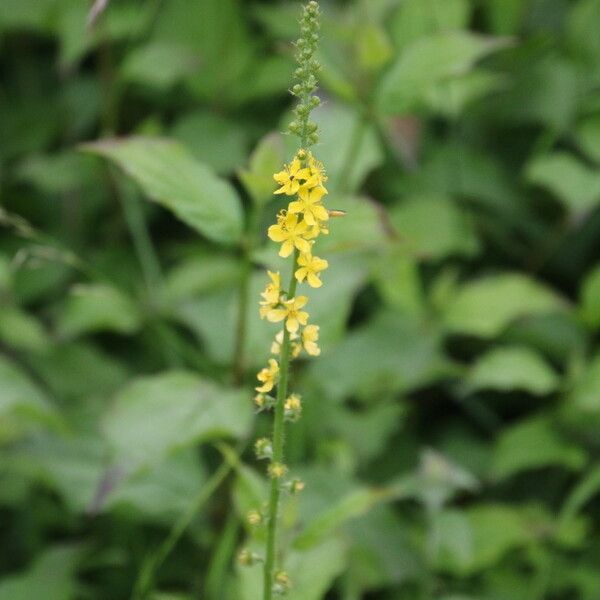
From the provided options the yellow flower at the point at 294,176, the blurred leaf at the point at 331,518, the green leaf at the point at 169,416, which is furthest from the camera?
the green leaf at the point at 169,416

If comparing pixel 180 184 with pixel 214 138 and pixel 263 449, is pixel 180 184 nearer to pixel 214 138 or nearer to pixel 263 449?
pixel 263 449

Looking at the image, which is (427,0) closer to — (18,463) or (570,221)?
(570,221)

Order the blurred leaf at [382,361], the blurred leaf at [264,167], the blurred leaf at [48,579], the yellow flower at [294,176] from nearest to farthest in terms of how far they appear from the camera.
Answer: the yellow flower at [294,176] < the blurred leaf at [264,167] < the blurred leaf at [48,579] < the blurred leaf at [382,361]

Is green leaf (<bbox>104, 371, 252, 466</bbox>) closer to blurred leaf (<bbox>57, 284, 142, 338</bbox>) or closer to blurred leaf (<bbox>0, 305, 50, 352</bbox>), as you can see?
blurred leaf (<bbox>57, 284, 142, 338</bbox>)

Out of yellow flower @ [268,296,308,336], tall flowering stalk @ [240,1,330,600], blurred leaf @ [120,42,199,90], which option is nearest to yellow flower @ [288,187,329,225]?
tall flowering stalk @ [240,1,330,600]

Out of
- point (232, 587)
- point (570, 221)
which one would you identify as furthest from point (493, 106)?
point (232, 587)

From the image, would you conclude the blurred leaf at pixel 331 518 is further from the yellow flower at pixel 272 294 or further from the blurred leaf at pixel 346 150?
the blurred leaf at pixel 346 150

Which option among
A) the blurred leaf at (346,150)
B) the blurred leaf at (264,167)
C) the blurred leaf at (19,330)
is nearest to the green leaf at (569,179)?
the blurred leaf at (346,150)
